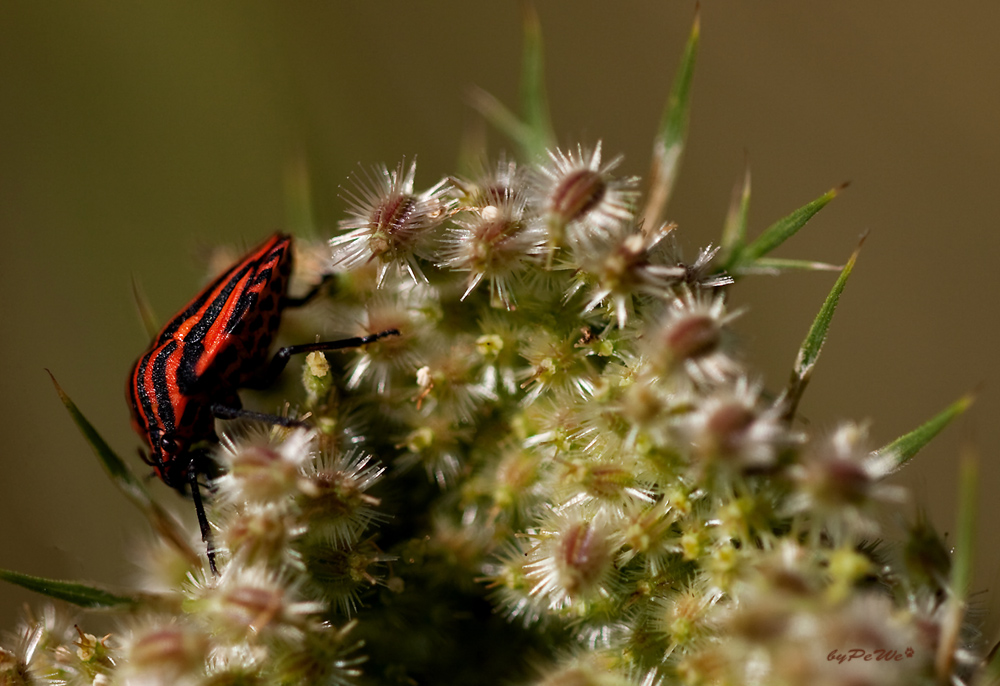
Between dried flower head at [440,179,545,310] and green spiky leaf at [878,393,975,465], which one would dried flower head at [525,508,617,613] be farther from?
green spiky leaf at [878,393,975,465]

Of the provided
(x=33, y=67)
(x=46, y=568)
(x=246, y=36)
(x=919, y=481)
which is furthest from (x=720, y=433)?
(x=33, y=67)

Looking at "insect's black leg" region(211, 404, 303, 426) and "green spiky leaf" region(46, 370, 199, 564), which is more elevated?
"insect's black leg" region(211, 404, 303, 426)

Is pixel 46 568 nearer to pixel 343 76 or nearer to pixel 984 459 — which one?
pixel 343 76

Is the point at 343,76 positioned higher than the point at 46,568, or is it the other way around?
the point at 343,76

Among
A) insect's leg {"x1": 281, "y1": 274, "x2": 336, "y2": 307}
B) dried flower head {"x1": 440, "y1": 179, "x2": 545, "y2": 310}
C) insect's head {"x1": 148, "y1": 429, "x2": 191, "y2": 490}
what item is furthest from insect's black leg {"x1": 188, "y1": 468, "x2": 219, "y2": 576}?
dried flower head {"x1": 440, "y1": 179, "x2": 545, "y2": 310}

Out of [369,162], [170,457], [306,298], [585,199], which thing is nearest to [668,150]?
[585,199]

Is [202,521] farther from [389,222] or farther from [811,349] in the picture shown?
[811,349]
